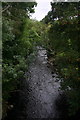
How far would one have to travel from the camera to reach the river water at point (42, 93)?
1019 cm

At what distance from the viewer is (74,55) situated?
8.12 meters

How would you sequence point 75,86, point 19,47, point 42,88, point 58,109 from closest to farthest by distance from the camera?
point 75,86
point 58,109
point 19,47
point 42,88

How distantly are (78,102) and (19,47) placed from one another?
5.24 metres

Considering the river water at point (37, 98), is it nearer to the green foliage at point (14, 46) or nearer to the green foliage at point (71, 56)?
the green foliage at point (14, 46)

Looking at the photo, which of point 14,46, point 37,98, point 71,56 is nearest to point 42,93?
point 37,98

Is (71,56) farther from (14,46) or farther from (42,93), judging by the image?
(42,93)

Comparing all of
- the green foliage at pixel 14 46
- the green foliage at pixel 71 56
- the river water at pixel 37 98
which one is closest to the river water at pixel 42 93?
the river water at pixel 37 98

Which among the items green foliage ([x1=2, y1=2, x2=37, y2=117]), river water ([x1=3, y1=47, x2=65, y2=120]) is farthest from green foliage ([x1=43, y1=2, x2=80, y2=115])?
river water ([x1=3, y1=47, x2=65, y2=120])

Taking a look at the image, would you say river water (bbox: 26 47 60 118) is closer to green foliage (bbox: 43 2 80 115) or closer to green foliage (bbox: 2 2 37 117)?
green foliage (bbox: 2 2 37 117)

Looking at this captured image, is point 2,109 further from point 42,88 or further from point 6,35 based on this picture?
point 42,88

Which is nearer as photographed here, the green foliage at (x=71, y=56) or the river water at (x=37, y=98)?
the green foliage at (x=71, y=56)

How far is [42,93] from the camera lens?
1241cm

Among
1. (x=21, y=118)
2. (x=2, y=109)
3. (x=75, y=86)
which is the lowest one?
(x=21, y=118)

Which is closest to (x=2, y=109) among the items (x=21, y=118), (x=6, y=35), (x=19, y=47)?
(x=21, y=118)
